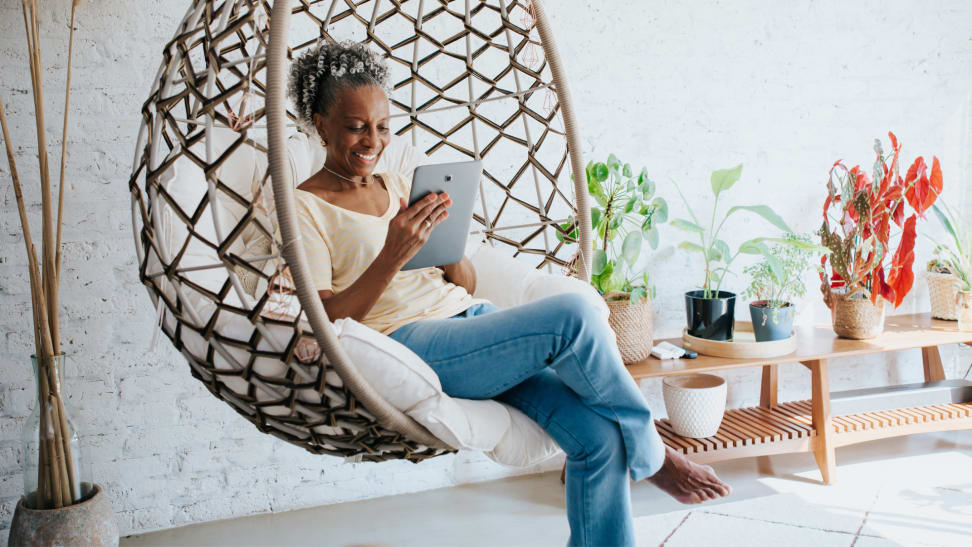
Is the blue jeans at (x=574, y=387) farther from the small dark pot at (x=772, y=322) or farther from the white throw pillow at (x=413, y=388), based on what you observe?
the small dark pot at (x=772, y=322)

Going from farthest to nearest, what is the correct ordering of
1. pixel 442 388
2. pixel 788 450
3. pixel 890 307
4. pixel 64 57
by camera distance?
1. pixel 890 307
2. pixel 788 450
3. pixel 64 57
4. pixel 442 388

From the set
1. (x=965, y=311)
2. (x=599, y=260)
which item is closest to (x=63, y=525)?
(x=599, y=260)

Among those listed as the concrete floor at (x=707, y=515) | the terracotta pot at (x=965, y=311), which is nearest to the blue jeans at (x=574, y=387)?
the concrete floor at (x=707, y=515)

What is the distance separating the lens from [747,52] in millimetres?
3062

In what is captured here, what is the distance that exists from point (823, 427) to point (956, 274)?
866mm

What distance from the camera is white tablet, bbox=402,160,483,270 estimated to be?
1613 mm

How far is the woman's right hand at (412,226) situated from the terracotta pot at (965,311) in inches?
89.9

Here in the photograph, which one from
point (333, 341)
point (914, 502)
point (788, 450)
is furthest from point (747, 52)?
point (333, 341)

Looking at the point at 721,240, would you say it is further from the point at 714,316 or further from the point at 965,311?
the point at 965,311

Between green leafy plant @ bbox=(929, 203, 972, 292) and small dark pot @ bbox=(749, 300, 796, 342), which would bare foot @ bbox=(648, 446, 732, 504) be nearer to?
small dark pot @ bbox=(749, 300, 796, 342)

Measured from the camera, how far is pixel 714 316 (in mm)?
2775

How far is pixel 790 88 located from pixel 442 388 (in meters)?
2.15

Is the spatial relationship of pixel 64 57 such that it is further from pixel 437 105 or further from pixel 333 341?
pixel 333 341

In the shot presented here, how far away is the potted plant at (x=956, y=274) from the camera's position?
3031 millimetres
